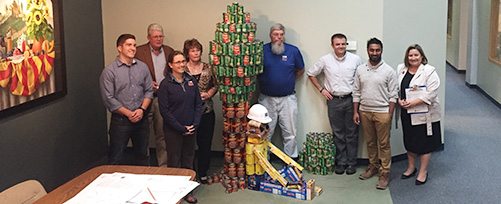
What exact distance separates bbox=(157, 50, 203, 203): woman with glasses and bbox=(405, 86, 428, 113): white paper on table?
1819 mm

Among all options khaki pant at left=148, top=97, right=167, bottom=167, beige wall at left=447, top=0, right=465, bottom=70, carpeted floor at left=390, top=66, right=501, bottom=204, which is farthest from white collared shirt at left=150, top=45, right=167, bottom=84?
beige wall at left=447, top=0, right=465, bottom=70

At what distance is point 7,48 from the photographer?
4.17 metres

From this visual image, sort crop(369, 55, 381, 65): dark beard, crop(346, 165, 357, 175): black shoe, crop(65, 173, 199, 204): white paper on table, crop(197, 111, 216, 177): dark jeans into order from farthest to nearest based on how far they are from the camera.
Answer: crop(346, 165, 357, 175): black shoe, crop(197, 111, 216, 177): dark jeans, crop(369, 55, 381, 65): dark beard, crop(65, 173, 199, 204): white paper on table

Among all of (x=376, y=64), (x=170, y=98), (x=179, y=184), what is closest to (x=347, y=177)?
(x=376, y=64)

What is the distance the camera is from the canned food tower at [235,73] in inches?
197

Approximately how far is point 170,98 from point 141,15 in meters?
1.74

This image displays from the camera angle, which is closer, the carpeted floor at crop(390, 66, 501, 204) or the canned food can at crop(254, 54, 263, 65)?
the carpeted floor at crop(390, 66, 501, 204)

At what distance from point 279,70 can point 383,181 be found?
4.64ft

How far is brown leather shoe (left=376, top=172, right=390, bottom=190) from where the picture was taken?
5.11m

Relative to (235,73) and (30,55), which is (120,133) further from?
(235,73)

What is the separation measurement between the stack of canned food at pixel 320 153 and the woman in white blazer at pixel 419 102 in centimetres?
76

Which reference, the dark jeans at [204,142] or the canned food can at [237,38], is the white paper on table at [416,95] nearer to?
the canned food can at [237,38]

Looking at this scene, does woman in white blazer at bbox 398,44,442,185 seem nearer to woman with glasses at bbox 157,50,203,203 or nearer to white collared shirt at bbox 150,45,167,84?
woman with glasses at bbox 157,50,203,203

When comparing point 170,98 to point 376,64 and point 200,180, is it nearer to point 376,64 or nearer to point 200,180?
point 200,180
